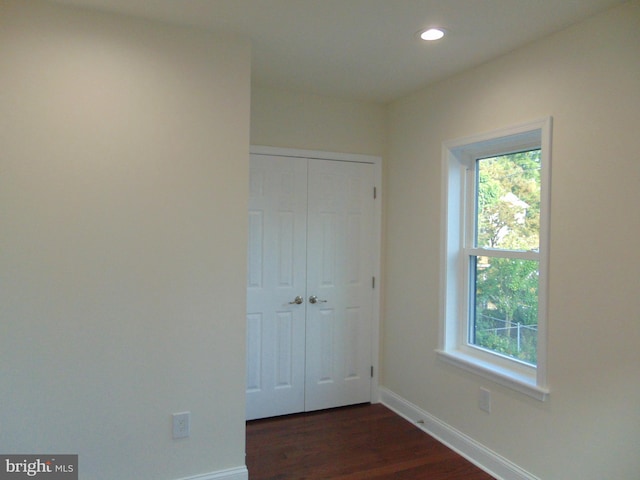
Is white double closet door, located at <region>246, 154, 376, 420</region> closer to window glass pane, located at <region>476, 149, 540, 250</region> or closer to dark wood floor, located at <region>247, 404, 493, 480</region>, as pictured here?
dark wood floor, located at <region>247, 404, 493, 480</region>

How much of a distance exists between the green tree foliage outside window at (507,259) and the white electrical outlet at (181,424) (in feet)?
6.15

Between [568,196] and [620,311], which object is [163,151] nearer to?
[568,196]

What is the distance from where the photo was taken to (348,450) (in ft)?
9.57

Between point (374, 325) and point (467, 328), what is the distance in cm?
90

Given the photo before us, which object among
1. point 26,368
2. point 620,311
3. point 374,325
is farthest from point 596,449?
point 26,368

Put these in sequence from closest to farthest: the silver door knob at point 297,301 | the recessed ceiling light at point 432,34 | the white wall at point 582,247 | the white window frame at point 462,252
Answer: the white wall at point 582,247
the recessed ceiling light at point 432,34
the white window frame at point 462,252
the silver door knob at point 297,301

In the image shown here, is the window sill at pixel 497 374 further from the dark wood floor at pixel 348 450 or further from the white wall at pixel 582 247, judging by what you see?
the dark wood floor at pixel 348 450

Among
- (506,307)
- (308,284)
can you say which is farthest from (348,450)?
(506,307)

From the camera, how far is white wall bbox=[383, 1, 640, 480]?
6.55 feet

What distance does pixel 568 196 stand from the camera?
2254 mm

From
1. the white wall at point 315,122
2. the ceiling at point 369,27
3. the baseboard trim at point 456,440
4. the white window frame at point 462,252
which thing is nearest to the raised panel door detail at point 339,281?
the white wall at point 315,122

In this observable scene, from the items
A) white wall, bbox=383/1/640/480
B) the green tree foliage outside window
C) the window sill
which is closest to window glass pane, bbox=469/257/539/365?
the green tree foliage outside window

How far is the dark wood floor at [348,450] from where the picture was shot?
2.64 m

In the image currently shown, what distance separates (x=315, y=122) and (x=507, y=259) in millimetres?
1759
